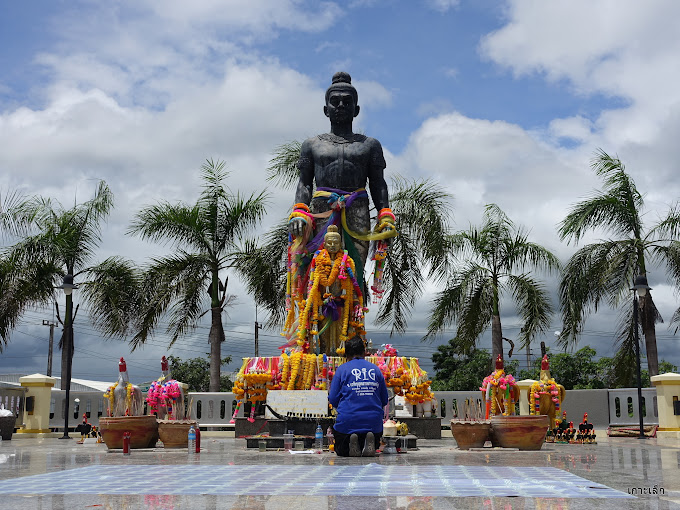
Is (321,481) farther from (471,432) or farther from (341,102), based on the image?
(341,102)

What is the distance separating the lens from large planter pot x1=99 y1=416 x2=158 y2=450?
11203mm

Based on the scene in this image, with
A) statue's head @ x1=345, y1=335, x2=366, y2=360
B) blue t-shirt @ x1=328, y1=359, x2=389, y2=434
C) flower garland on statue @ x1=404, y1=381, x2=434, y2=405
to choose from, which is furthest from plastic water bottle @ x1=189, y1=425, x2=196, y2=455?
flower garland on statue @ x1=404, y1=381, x2=434, y2=405

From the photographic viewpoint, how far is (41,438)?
732 inches

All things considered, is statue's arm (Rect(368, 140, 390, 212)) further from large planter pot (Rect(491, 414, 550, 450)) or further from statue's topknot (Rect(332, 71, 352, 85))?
large planter pot (Rect(491, 414, 550, 450))

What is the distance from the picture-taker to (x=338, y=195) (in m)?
16.0

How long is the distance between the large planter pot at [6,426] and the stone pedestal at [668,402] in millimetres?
14008

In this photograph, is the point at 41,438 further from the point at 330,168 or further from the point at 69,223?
the point at 330,168

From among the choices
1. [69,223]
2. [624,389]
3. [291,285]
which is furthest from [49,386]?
[624,389]

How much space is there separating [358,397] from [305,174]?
28.4ft

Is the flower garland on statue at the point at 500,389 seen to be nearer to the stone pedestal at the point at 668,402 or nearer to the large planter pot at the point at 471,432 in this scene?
the large planter pot at the point at 471,432

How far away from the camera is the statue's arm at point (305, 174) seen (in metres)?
16.3

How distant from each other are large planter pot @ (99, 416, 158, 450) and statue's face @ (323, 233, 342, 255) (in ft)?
16.4

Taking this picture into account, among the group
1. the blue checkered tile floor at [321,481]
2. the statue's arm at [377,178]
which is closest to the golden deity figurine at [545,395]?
the statue's arm at [377,178]

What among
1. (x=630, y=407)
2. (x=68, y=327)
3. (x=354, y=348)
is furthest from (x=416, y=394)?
(x=68, y=327)
